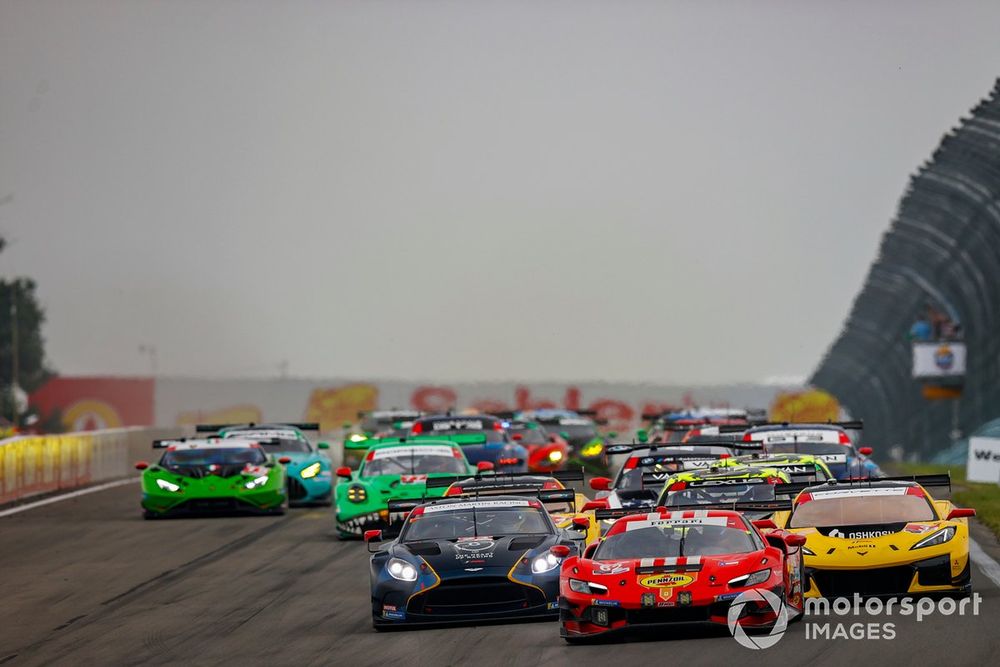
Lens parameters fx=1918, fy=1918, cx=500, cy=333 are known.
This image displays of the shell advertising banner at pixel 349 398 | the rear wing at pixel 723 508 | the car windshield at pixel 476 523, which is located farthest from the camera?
the shell advertising banner at pixel 349 398

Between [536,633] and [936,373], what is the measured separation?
38859 mm

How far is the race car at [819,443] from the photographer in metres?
24.3

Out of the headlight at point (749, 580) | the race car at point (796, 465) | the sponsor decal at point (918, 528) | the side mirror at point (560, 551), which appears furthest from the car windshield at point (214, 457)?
the headlight at point (749, 580)

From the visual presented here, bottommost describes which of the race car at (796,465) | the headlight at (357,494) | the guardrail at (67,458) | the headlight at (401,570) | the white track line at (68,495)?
the white track line at (68,495)

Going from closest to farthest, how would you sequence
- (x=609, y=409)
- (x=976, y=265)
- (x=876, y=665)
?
(x=876, y=665) < (x=976, y=265) < (x=609, y=409)

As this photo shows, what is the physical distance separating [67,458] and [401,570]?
24110 mm

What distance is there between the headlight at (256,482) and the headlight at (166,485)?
1.08 m

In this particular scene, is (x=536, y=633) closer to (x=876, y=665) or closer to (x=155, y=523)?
(x=876, y=665)

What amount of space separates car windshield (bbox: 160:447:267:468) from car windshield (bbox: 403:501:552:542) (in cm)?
1215

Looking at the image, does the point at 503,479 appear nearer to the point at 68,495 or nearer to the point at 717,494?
the point at 717,494

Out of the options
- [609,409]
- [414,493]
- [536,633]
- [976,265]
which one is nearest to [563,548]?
[536,633]

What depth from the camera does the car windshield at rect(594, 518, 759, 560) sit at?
14.8 m

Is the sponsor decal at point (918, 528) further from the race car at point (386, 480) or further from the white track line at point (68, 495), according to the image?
the white track line at point (68, 495)

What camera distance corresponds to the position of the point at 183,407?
86.5 m
